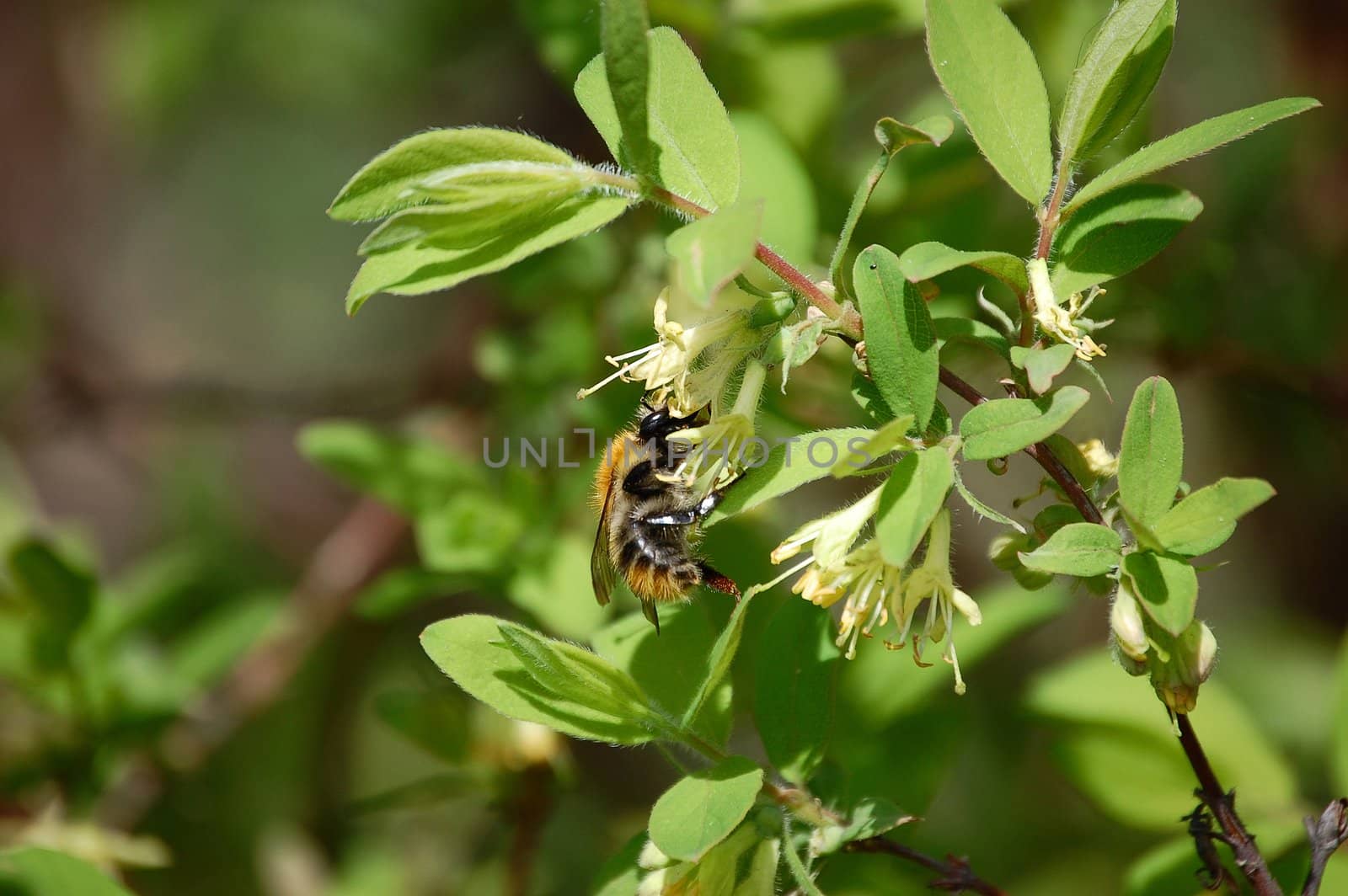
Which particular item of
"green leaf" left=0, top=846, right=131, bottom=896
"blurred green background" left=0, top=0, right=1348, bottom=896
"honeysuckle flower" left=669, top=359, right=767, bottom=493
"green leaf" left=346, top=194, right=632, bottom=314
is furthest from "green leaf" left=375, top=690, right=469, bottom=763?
"green leaf" left=346, top=194, right=632, bottom=314

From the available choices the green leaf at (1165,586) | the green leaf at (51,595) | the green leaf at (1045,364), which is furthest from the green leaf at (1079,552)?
the green leaf at (51,595)

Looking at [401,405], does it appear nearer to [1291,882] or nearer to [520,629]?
[520,629]

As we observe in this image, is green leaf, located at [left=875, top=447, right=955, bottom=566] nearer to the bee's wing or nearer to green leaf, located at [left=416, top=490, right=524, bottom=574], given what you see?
the bee's wing

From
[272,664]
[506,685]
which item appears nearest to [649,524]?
[506,685]

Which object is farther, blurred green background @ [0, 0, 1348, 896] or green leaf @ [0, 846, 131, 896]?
blurred green background @ [0, 0, 1348, 896]

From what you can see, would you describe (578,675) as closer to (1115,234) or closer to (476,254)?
(476,254)
